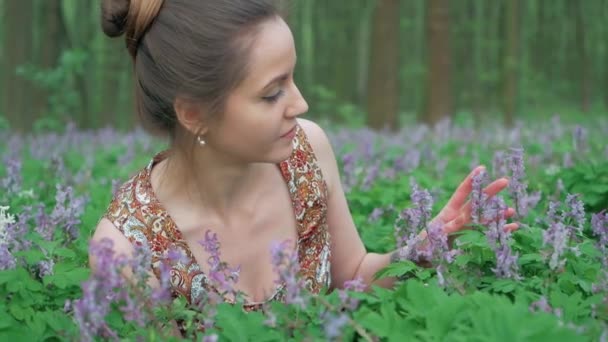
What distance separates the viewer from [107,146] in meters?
8.42

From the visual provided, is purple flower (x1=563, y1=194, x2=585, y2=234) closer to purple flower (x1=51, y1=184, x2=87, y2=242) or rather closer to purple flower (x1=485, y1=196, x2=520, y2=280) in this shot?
purple flower (x1=485, y1=196, x2=520, y2=280)

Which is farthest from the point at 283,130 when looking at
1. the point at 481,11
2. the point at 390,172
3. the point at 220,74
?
the point at 481,11

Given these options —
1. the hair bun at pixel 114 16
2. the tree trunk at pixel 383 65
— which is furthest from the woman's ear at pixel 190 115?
the tree trunk at pixel 383 65

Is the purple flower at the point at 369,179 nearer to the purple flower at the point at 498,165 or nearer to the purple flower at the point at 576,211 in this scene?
the purple flower at the point at 498,165

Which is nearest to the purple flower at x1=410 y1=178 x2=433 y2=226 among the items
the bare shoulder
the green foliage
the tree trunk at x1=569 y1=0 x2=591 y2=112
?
the bare shoulder

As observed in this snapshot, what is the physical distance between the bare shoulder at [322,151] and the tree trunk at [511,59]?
13813mm

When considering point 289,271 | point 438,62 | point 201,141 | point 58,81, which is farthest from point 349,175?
point 438,62

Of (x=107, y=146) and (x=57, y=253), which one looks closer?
(x=57, y=253)

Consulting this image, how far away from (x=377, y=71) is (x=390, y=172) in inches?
329

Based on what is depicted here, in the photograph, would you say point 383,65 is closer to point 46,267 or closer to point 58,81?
point 58,81

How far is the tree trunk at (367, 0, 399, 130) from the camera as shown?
13227 millimetres

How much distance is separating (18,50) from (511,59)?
31.4 feet

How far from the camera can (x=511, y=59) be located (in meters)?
16.7

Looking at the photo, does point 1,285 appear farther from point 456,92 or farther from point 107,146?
point 456,92
